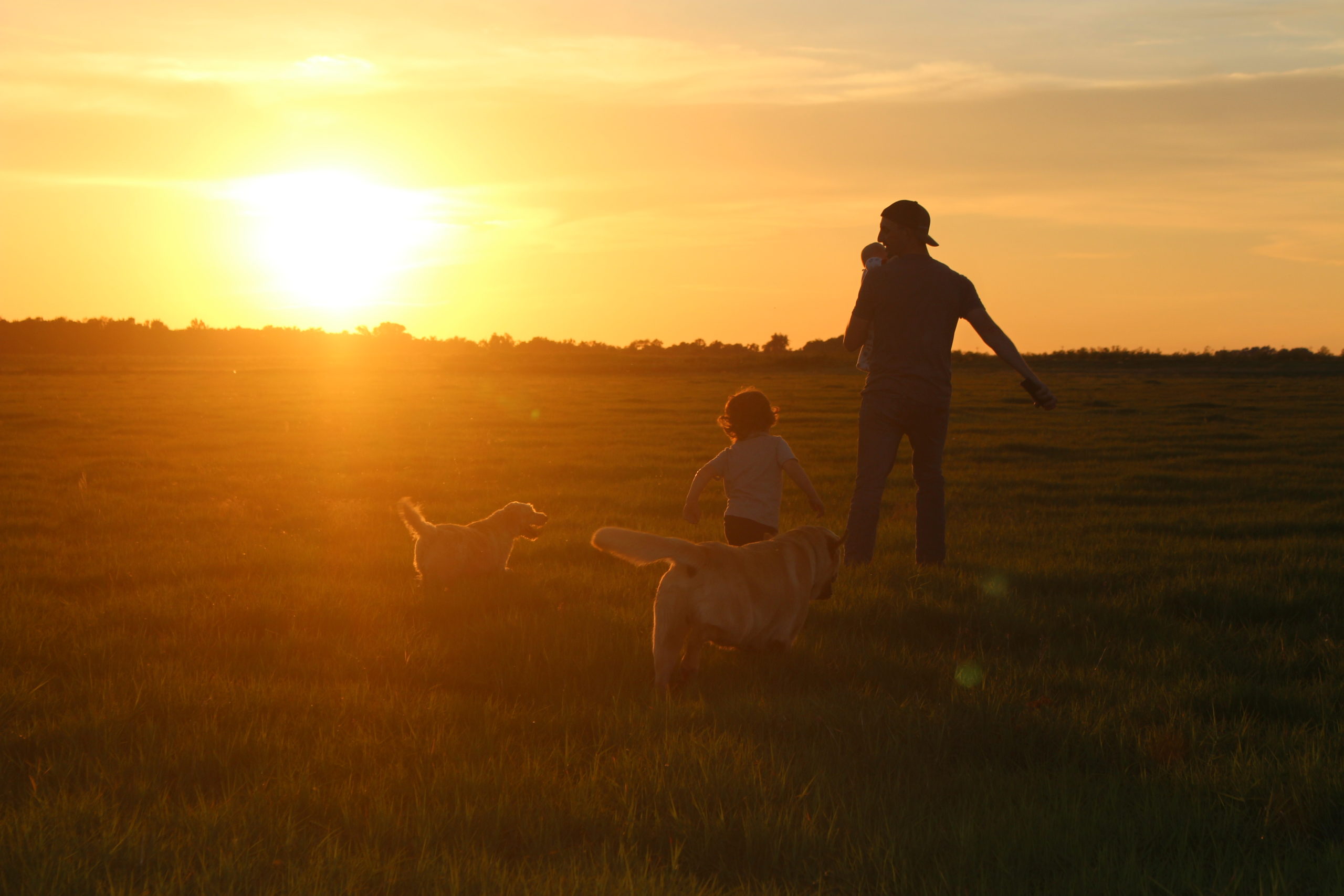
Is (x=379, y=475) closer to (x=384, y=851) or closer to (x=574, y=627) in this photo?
(x=574, y=627)

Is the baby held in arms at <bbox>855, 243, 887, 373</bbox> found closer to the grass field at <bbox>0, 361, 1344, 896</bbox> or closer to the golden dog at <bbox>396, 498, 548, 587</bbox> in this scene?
the grass field at <bbox>0, 361, 1344, 896</bbox>

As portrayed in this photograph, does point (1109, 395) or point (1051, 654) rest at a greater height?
point (1109, 395)

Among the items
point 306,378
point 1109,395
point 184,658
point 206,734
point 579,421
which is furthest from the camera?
point 306,378

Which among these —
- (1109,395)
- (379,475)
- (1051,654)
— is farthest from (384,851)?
(1109,395)

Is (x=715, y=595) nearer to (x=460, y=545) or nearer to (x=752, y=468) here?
(x=752, y=468)

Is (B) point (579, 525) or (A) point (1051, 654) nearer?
(A) point (1051, 654)

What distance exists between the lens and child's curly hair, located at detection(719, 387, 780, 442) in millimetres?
6805

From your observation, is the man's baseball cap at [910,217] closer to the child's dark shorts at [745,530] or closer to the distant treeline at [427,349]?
the child's dark shorts at [745,530]

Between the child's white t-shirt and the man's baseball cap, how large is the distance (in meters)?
2.08

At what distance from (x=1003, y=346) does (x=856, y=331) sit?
113cm

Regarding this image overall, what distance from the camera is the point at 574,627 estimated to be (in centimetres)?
627

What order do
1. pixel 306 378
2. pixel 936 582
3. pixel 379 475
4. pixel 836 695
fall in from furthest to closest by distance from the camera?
pixel 306 378 < pixel 379 475 < pixel 936 582 < pixel 836 695

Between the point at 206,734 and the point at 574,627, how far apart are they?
2.44 m

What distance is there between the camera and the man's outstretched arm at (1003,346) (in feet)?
23.5
